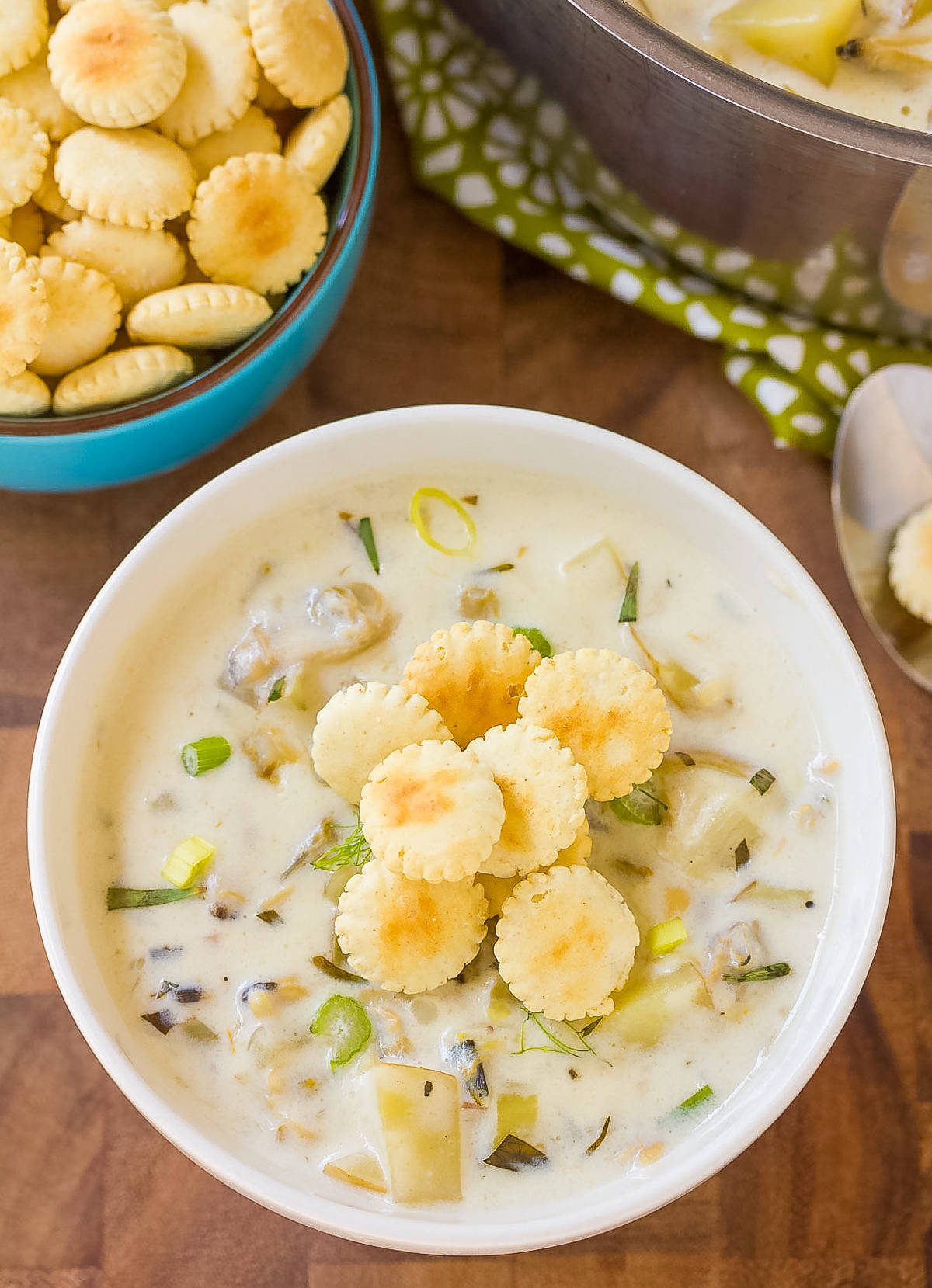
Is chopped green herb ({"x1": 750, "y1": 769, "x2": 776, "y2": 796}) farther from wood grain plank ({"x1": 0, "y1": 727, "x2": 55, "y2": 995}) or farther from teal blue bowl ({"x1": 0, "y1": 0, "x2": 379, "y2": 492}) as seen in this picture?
wood grain plank ({"x1": 0, "y1": 727, "x2": 55, "y2": 995})

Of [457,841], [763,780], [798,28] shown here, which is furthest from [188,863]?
[798,28]

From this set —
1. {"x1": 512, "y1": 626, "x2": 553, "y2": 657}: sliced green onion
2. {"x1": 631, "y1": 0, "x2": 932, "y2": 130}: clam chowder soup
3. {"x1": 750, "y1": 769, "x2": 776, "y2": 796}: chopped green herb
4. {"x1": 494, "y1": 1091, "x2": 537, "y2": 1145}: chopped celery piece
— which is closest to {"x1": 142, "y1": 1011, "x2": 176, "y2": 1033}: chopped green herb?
{"x1": 494, "y1": 1091, "x2": 537, "y2": 1145}: chopped celery piece

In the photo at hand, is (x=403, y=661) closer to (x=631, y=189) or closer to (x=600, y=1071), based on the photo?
(x=600, y=1071)

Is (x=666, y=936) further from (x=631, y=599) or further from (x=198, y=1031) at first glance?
(x=198, y=1031)

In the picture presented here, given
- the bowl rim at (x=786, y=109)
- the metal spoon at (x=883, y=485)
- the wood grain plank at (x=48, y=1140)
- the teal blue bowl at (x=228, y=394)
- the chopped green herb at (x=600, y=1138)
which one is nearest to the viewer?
the bowl rim at (x=786, y=109)

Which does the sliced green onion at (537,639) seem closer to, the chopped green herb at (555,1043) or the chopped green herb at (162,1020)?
the chopped green herb at (555,1043)

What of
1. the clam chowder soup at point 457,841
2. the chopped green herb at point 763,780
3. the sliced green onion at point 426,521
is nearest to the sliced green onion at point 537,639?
the clam chowder soup at point 457,841

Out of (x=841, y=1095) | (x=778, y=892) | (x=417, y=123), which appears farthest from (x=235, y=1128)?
(x=417, y=123)
